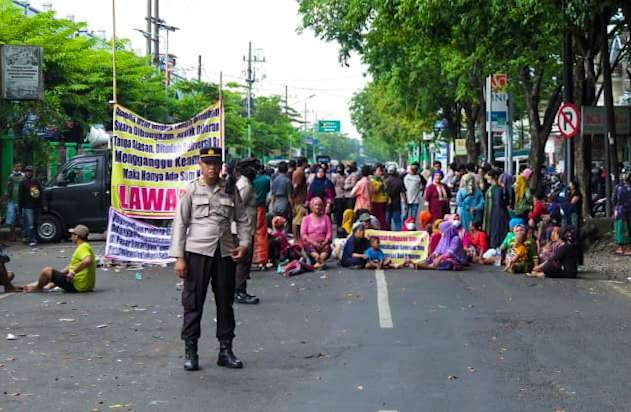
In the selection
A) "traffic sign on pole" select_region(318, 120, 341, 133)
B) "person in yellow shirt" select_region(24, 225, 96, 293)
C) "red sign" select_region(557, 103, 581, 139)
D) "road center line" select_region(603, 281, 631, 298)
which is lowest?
"road center line" select_region(603, 281, 631, 298)

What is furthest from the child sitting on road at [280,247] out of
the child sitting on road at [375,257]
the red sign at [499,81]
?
the red sign at [499,81]

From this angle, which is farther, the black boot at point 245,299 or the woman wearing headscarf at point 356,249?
the woman wearing headscarf at point 356,249

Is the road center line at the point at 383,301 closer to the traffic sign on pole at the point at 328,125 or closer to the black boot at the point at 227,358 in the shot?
the black boot at the point at 227,358

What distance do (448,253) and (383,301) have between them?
502 cm

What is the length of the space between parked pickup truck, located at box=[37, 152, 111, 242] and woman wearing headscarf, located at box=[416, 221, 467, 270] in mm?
8979

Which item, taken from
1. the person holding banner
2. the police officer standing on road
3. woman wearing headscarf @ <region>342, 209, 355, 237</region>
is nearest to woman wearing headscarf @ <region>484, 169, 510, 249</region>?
woman wearing headscarf @ <region>342, 209, 355, 237</region>

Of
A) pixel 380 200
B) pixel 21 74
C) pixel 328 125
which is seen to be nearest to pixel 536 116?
pixel 380 200

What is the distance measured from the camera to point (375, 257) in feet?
62.7

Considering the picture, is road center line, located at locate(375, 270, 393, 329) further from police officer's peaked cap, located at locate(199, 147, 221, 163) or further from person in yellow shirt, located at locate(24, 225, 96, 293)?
person in yellow shirt, located at locate(24, 225, 96, 293)

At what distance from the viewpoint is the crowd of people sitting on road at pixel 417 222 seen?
18.6 metres

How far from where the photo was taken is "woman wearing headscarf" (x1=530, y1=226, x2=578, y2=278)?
17703mm

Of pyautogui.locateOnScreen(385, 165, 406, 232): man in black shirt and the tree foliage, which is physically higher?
the tree foliage

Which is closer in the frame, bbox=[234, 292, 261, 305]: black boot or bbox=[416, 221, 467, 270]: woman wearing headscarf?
bbox=[234, 292, 261, 305]: black boot

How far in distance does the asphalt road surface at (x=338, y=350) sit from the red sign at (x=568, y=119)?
6.01m
